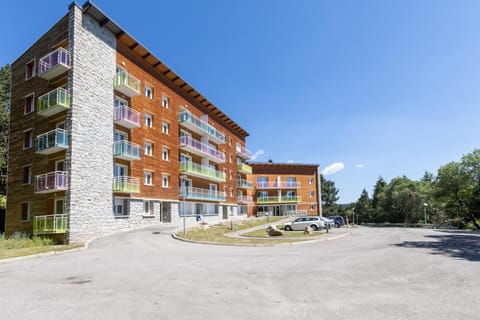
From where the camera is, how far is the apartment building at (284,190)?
5447 centimetres

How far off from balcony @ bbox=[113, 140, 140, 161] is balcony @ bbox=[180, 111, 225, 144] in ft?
31.2

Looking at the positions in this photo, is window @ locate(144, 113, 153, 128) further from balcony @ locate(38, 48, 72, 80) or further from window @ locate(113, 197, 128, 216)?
balcony @ locate(38, 48, 72, 80)

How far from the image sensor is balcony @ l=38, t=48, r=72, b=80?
20.4m

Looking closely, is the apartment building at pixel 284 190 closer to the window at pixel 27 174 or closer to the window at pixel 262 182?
the window at pixel 262 182

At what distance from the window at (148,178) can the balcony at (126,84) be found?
6.89m

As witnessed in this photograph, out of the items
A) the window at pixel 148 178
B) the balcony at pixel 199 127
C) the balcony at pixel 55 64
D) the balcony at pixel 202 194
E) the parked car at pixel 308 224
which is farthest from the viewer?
the balcony at pixel 199 127

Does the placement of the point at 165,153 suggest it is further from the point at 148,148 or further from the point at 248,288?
the point at 248,288

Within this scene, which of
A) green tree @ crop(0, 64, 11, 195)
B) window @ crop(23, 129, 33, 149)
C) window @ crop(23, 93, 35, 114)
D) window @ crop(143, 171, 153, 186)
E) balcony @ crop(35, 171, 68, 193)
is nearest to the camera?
balcony @ crop(35, 171, 68, 193)

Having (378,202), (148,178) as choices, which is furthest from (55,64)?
(378,202)

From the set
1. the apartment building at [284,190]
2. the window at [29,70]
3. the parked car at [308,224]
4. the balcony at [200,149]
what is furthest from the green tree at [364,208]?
the window at [29,70]

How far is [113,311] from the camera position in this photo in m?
5.62

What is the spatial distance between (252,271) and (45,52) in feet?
76.9

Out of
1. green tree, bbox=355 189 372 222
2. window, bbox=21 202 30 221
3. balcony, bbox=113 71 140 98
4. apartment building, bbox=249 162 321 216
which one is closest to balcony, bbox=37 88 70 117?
balcony, bbox=113 71 140 98

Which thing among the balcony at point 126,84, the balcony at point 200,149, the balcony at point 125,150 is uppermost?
the balcony at point 126,84
